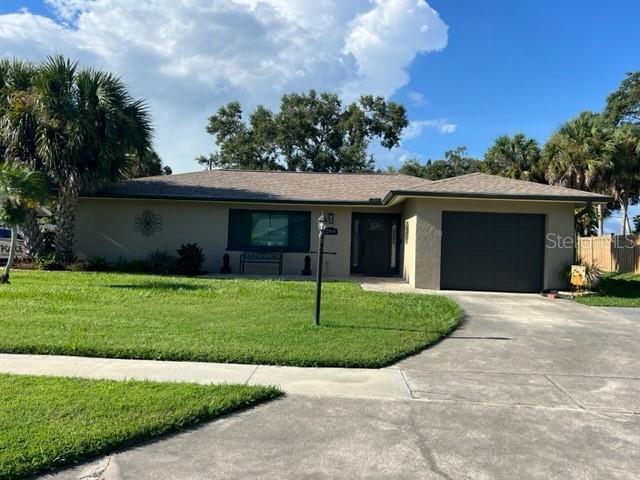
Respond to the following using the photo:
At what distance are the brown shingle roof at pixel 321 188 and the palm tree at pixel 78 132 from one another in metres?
1.37

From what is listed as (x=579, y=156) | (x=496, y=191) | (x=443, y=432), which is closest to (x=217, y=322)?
(x=443, y=432)

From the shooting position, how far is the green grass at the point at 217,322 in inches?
251

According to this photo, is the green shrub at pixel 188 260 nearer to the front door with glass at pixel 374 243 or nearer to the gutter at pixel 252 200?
the gutter at pixel 252 200

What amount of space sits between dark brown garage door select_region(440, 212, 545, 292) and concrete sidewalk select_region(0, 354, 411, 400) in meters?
8.40

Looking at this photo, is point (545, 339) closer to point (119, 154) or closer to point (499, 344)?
point (499, 344)

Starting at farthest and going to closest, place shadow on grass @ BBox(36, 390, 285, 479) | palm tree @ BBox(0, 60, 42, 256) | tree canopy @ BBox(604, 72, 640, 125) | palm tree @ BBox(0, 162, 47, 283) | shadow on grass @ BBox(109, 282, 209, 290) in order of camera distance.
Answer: tree canopy @ BBox(604, 72, 640, 125)
palm tree @ BBox(0, 60, 42, 256)
shadow on grass @ BBox(109, 282, 209, 290)
palm tree @ BBox(0, 162, 47, 283)
shadow on grass @ BBox(36, 390, 285, 479)

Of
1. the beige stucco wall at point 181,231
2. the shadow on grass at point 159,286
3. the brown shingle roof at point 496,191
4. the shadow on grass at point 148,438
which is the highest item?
the brown shingle roof at point 496,191

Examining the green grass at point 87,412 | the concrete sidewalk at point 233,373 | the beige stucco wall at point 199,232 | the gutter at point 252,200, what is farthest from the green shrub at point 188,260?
the green grass at point 87,412

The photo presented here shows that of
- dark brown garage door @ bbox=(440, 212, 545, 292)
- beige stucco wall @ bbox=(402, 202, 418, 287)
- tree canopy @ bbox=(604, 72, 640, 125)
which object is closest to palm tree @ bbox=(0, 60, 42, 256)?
beige stucco wall @ bbox=(402, 202, 418, 287)

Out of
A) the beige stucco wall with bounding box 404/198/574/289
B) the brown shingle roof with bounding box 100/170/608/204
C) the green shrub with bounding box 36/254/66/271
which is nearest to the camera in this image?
the brown shingle roof with bounding box 100/170/608/204

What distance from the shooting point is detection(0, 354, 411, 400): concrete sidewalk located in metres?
5.25

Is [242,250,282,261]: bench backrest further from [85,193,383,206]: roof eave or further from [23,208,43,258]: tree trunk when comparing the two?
[23,208,43,258]: tree trunk

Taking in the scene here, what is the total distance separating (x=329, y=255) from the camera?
16969mm

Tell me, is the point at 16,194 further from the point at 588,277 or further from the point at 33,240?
the point at 588,277
